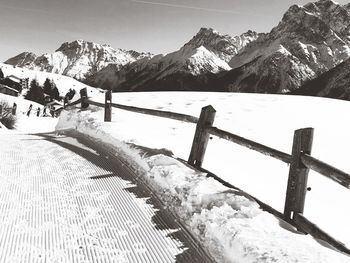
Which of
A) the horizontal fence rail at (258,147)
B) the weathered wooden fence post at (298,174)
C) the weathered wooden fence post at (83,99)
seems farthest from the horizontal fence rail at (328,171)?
the weathered wooden fence post at (83,99)

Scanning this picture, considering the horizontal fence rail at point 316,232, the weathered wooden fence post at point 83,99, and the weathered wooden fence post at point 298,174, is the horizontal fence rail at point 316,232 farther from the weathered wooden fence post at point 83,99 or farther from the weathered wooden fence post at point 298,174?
the weathered wooden fence post at point 83,99

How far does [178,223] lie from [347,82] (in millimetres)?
211478

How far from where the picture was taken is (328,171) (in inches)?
144

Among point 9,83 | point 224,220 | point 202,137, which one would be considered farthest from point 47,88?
point 224,220

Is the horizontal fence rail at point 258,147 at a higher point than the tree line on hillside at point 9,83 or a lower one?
higher

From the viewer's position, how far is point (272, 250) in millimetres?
3324

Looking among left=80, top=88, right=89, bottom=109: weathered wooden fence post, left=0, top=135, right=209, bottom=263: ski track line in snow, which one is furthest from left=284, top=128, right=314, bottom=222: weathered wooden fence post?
left=80, top=88, right=89, bottom=109: weathered wooden fence post

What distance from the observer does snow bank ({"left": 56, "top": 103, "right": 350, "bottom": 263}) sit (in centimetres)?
331

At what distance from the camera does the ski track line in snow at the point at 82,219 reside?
13.0 feet

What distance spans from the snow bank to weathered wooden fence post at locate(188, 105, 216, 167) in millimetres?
329

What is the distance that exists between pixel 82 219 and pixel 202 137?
2540mm

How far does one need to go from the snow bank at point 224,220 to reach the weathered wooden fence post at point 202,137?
1.08 ft

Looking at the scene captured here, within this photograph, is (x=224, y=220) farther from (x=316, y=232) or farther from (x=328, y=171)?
A: (x=328, y=171)

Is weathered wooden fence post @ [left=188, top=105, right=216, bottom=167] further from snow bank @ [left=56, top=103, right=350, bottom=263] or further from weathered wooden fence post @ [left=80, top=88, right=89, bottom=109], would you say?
weathered wooden fence post @ [left=80, top=88, right=89, bottom=109]
